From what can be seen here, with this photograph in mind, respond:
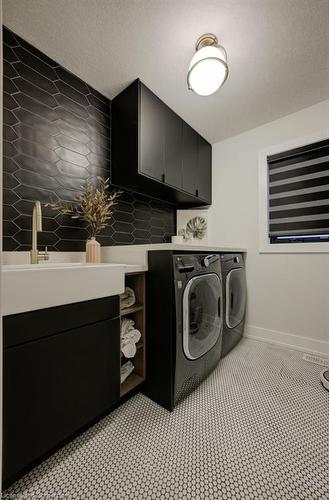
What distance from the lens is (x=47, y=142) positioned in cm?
136

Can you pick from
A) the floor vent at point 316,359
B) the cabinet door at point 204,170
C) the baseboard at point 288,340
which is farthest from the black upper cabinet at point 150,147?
the floor vent at point 316,359

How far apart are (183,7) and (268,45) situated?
593 millimetres

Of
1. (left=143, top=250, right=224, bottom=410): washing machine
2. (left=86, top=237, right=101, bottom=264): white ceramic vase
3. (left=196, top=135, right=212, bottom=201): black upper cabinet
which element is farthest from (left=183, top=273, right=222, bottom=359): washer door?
(left=196, top=135, right=212, bottom=201): black upper cabinet

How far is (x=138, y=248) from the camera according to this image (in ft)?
4.17

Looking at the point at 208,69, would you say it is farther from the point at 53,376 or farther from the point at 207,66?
the point at 53,376

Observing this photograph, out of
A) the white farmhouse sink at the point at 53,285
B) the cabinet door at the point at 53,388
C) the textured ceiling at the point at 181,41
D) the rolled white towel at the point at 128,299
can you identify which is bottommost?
the cabinet door at the point at 53,388

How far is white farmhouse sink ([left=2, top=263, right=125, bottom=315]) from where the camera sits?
27.3 inches

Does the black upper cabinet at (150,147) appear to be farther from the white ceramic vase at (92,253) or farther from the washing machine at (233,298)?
the washing machine at (233,298)

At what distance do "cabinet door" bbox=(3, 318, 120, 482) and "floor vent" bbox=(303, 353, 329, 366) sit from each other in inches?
63.0

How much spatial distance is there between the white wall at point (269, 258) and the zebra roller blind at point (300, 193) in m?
0.16

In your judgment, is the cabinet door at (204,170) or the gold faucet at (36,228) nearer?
the gold faucet at (36,228)

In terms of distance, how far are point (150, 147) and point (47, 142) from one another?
0.73 meters

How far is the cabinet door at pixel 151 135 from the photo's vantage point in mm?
1562

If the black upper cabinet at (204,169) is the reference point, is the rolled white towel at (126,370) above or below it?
below
